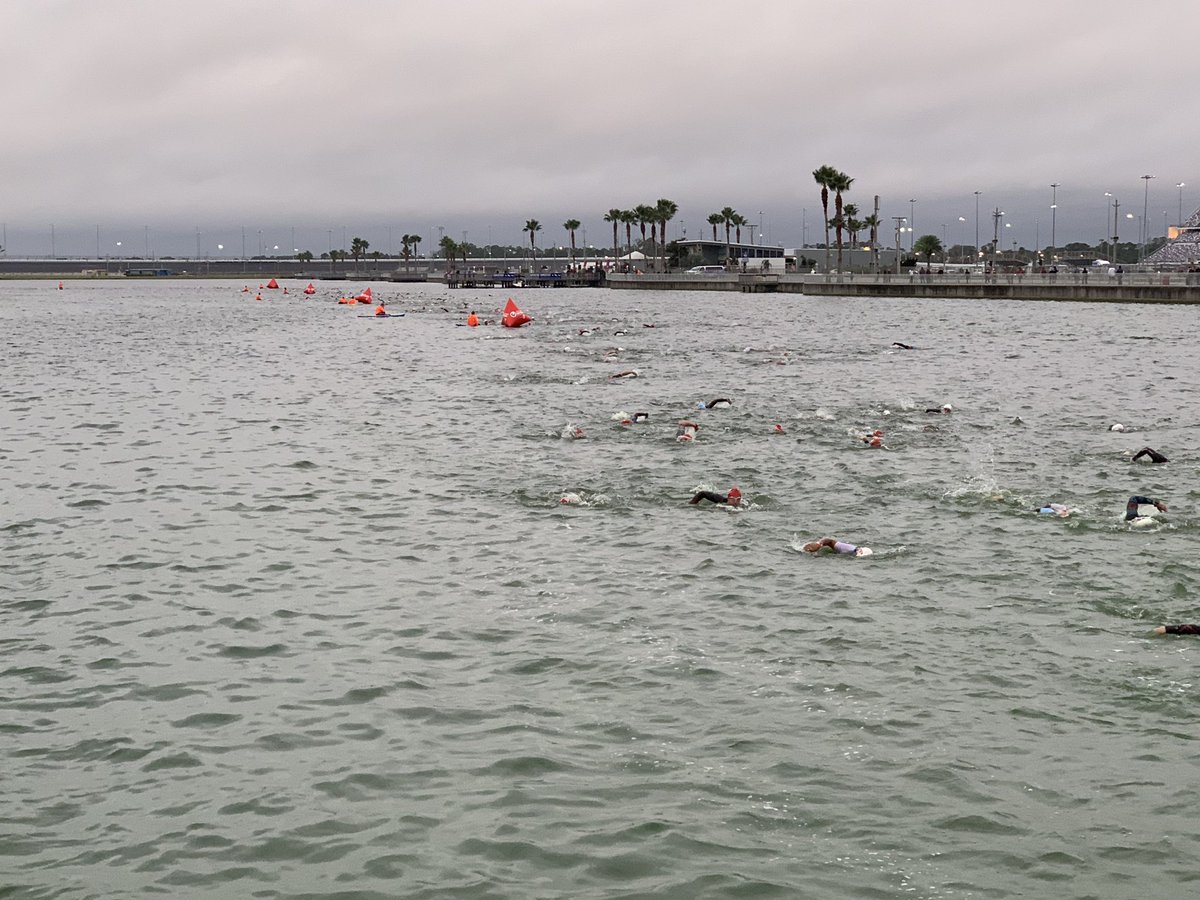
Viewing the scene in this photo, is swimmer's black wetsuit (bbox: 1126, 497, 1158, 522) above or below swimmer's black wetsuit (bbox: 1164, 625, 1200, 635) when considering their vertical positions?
above

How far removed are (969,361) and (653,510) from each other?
30060 millimetres

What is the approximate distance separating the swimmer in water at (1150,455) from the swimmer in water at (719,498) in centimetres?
804

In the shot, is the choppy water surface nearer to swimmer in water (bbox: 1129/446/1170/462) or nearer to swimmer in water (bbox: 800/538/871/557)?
swimmer in water (bbox: 800/538/871/557)

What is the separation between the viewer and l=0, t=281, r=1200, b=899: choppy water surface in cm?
719

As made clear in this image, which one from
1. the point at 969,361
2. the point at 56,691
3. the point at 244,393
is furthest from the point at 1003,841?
the point at 969,361

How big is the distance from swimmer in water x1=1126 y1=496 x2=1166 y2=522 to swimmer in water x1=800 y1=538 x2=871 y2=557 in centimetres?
412

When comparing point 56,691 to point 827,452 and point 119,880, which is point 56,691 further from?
point 827,452

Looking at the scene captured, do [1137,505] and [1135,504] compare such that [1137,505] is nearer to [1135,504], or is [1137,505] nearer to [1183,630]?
[1135,504]

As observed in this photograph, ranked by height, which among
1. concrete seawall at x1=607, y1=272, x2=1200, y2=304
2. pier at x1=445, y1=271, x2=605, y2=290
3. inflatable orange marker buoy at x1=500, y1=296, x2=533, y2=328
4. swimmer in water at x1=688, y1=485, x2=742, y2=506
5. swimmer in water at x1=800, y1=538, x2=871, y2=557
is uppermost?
pier at x1=445, y1=271, x2=605, y2=290

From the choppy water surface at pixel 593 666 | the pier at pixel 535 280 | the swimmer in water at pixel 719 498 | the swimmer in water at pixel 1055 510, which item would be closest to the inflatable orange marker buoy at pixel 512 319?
the choppy water surface at pixel 593 666

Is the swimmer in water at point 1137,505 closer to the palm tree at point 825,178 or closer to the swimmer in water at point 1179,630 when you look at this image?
the swimmer in water at point 1179,630

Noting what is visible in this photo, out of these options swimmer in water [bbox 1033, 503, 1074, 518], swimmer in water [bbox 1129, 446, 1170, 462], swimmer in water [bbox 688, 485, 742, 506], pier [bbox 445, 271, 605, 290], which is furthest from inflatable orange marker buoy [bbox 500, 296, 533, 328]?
pier [bbox 445, 271, 605, 290]

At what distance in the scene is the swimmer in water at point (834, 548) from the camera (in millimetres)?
14328

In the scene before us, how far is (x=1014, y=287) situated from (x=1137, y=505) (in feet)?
289
